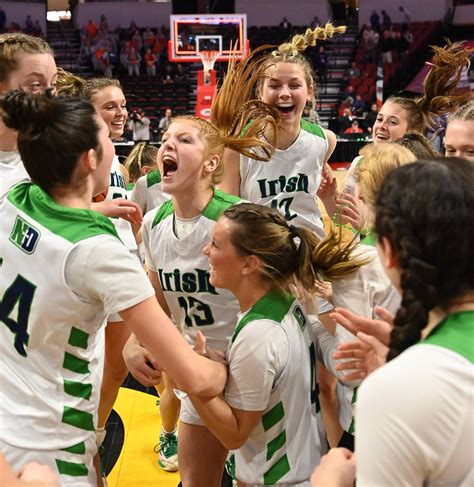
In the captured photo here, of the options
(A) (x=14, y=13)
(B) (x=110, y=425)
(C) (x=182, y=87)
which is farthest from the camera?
(A) (x=14, y=13)

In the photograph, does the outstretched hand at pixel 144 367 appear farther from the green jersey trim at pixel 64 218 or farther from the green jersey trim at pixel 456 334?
the green jersey trim at pixel 456 334

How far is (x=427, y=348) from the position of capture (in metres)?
1.22

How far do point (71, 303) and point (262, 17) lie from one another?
71.1ft

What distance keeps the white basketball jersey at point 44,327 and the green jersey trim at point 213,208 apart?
1.07 metres

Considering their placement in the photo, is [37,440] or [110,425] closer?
[37,440]

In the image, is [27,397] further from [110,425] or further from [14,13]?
[14,13]

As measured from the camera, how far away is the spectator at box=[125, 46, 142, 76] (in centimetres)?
2053

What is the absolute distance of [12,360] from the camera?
2.09 m

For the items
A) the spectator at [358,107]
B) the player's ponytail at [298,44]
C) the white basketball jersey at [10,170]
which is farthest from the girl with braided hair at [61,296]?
the spectator at [358,107]

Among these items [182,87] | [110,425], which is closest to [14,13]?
[182,87]

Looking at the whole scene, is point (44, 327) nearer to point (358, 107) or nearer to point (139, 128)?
point (139, 128)

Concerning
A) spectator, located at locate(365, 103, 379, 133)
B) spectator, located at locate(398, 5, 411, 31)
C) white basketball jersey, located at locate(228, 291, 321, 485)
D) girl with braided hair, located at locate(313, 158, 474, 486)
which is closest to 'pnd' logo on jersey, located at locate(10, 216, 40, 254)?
white basketball jersey, located at locate(228, 291, 321, 485)

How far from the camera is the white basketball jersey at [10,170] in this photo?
288 cm

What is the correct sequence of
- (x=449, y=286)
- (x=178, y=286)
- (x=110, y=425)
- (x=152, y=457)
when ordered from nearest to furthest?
1. (x=449, y=286)
2. (x=178, y=286)
3. (x=152, y=457)
4. (x=110, y=425)
